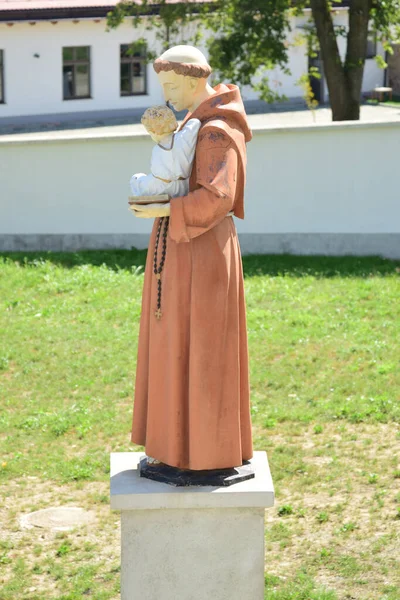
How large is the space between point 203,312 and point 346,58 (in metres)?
14.6

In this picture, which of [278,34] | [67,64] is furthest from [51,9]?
[278,34]

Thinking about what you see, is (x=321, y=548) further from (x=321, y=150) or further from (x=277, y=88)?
(x=277, y=88)

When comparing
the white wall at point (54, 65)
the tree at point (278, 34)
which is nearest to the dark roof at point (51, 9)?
the white wall at point (54, 65)

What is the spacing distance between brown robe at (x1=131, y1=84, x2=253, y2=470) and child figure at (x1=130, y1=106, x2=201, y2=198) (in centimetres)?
5

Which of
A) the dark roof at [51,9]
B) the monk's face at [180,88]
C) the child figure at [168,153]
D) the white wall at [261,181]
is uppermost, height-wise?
the dark roof at [51,9]

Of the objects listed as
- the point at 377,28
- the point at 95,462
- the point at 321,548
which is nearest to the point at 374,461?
the point at 321,548

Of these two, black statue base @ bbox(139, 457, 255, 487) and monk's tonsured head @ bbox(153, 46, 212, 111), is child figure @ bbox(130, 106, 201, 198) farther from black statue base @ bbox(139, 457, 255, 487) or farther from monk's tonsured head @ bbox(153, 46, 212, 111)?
black statue base @ bbox(139, 457, 255, 487)

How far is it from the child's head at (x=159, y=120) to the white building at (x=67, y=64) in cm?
2691

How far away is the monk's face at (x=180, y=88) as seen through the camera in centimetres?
552

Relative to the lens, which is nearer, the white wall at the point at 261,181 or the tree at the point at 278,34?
the white wall at the point at 261,181

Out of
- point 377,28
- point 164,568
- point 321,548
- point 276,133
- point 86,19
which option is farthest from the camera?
point 86,19

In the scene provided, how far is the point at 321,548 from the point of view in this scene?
7.48 metres

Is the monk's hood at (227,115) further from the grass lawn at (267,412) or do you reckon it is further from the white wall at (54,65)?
the white wall at (54,65)

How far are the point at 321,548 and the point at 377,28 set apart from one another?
45.2ft
